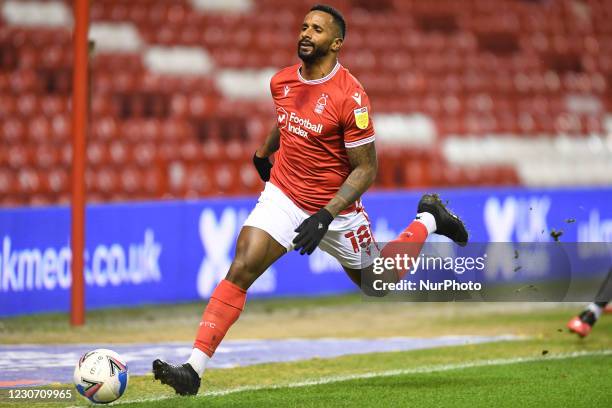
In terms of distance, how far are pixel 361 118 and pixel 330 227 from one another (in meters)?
0.73

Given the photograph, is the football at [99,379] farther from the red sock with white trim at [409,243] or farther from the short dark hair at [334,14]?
the short dark hair at [334,14]

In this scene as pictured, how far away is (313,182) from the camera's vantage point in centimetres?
691

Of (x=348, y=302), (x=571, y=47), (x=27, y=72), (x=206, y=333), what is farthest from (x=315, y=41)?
(x=571, y=47)

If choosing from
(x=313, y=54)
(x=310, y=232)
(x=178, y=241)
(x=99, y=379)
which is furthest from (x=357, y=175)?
(x=178, y=241)

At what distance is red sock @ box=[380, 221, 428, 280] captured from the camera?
24.3 feet

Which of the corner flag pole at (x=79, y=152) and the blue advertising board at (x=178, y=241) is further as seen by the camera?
the blue advertising board at (x=178, y=241)

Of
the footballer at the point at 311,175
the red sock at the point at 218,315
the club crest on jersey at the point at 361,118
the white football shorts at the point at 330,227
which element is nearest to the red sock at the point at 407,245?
the white football shorts at the point at 330,227

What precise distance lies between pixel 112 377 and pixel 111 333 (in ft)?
14.1

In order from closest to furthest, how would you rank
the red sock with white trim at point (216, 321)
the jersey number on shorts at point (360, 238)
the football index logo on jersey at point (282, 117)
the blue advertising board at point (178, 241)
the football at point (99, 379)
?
the football at point (99, 379) → the red sock with white trim at point (216, 321) → the football index logo on jersey at point (282, 117) → the jersey number on shorts at point (360, 238) → the blue advertising board at point (178, 241)

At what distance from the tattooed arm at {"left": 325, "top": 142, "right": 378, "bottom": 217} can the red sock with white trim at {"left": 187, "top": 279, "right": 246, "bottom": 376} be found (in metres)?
0.77

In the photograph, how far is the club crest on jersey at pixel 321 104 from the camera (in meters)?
6.76

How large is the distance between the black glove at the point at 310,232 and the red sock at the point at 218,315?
457mm

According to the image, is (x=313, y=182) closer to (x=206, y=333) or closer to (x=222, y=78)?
(x=206, y=333)

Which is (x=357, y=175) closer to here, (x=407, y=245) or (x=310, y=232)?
(x=310, y=232)
